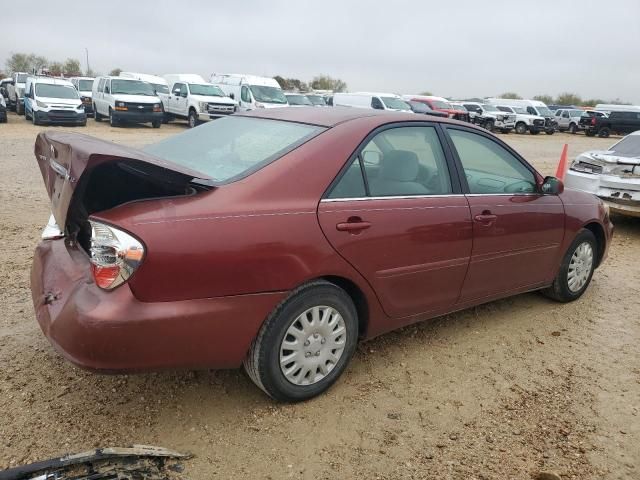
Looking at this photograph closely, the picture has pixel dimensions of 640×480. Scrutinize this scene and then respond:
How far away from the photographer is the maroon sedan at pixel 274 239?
2439 millimetres

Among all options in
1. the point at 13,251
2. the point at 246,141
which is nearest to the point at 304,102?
the point at 13,251

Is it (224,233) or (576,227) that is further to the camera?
(576,227)

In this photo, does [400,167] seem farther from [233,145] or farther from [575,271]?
[575,271]

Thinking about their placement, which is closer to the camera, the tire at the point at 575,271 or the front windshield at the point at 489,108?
the tire at the point at 575,271

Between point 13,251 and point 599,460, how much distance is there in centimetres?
512

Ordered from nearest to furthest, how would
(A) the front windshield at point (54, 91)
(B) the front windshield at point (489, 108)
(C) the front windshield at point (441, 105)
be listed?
(A) the front windshield at point (54, 91) < (C) the front windshield at point (441, 105) < (B) the front windshield at point (489, 108)

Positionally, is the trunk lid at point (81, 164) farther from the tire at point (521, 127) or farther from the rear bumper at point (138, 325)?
the tire at point (521, 127)

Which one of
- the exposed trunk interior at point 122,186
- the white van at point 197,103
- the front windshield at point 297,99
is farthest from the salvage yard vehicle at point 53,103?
the exposed trunk interior at point 122,186

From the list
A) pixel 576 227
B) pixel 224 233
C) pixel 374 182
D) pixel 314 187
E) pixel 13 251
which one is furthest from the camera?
pixel 13 251

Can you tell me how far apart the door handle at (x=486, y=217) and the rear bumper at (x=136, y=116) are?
19.7 meters

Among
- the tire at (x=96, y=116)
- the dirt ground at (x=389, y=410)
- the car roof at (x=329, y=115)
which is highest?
the car roof at (x=329, y=115)

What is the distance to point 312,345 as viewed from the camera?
2.97m

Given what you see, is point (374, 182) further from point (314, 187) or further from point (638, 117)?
point (638, 117)

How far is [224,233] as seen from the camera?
2.54m
